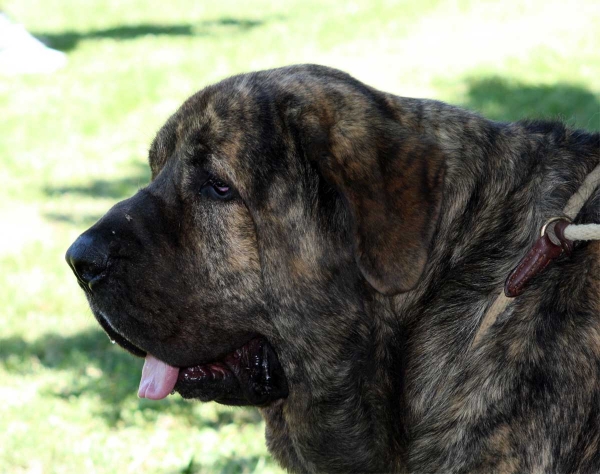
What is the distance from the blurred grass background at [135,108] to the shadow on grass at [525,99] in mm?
33

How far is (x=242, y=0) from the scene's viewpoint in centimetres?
2025

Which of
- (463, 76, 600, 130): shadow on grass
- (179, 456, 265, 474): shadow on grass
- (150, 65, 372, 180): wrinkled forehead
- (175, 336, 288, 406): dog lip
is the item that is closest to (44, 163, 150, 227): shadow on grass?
(463, 76, 600, 130): shadow on grass

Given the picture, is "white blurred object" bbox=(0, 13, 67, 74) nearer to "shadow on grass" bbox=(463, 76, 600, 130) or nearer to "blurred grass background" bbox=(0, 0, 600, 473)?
"blurred grass background" bbox=(0, 0, 600, 473)

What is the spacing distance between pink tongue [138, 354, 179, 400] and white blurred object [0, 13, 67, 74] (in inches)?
469

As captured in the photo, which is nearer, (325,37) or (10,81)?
(10,81)

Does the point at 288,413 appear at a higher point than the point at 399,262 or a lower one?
lower

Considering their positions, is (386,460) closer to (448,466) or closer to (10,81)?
(448,466)

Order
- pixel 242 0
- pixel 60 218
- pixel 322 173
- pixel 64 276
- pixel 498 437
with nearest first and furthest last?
pixel 498 437 → pixel 322 173 → pixel 64 276 → pixel 60 218 → pixel 242 0

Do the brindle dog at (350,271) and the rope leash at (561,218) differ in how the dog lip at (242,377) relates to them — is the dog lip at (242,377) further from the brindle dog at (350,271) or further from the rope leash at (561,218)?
the rope leash at (561,218)

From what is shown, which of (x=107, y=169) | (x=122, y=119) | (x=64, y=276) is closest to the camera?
(x=64, y=276)

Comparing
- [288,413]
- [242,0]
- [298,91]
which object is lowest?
[242,0]

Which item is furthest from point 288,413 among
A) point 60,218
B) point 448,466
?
point 60,218

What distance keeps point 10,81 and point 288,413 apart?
38.9 ft

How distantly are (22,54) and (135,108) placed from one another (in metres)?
3.61
